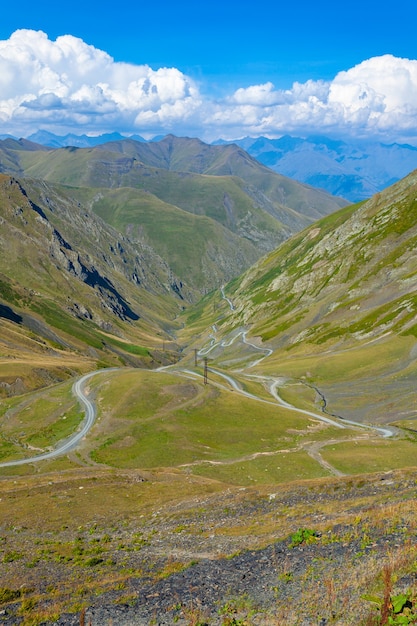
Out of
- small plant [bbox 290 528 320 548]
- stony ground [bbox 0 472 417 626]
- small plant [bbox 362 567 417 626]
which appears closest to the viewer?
small plant [bbox 362 567 417 626]

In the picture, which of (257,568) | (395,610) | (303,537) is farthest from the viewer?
(303,537)

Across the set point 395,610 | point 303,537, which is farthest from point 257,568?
point 395,610

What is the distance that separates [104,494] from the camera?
4812 centimetres

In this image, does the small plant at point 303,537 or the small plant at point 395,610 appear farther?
the small plant at point 303,537

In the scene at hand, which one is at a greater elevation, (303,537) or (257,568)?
(303,537)

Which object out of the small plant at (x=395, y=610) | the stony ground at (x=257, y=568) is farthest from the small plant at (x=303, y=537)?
the small plant at (x=395, y=610)

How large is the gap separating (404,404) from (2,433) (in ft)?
305

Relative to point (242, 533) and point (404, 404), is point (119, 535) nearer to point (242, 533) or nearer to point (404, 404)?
point (242, 533)

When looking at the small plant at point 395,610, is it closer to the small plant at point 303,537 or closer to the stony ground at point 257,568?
the stony ground at point 257,568

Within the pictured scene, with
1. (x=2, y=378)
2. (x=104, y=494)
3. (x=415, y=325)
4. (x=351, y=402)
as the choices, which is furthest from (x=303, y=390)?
(x=104, y=494)

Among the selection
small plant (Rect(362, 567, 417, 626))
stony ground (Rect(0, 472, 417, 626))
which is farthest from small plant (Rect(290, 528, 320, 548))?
small plant (Rect(362, 567, 417, 626))

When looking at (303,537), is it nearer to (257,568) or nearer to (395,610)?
(257,568)

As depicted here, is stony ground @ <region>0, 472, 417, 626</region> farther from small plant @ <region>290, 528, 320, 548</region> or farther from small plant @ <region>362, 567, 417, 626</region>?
small plant @ <region>362, 567, 417, 626</region>

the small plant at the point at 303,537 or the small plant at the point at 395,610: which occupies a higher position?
the small plant at the point at 395,610
